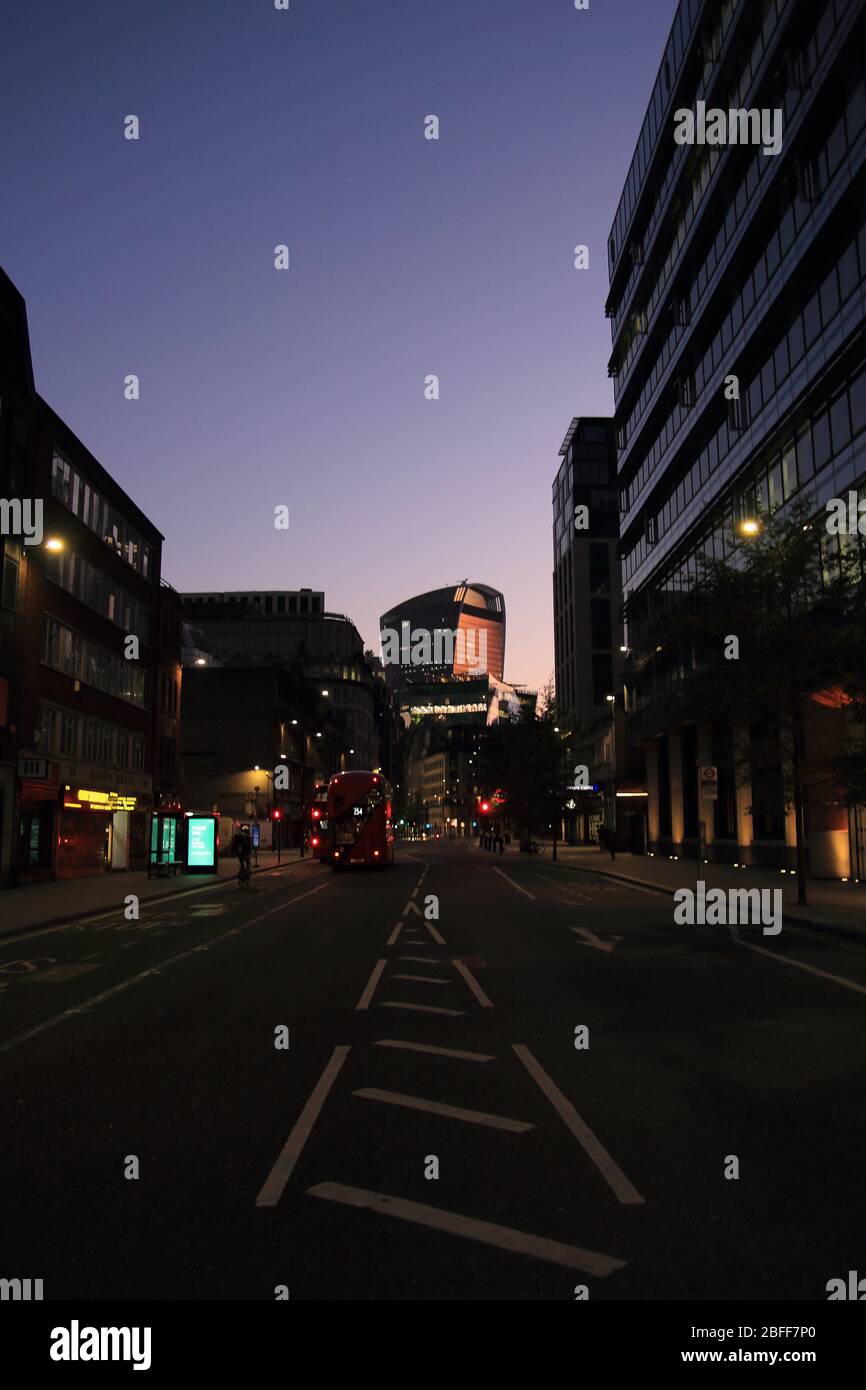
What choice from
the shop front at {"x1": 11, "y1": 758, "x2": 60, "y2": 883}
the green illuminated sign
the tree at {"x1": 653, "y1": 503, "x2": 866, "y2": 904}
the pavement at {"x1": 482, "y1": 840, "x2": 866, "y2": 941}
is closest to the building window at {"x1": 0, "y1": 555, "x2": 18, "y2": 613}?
the shop front at {"x1": 11, "y1": 758, "x2": 60, "y2": 883}

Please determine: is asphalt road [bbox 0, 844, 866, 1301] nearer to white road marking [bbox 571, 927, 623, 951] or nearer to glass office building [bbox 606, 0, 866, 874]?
white road marking [bbox 571, 927, 623, 951]

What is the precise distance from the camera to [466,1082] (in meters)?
7.84

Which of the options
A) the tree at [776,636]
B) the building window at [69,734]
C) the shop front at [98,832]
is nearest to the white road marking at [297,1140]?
the tree at [776,636]

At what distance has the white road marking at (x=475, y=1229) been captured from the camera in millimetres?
4496

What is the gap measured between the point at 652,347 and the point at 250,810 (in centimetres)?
4937

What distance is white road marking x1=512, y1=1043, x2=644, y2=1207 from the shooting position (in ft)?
17.8

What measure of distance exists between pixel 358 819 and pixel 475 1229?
41222 millimetres

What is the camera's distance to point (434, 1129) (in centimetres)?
660

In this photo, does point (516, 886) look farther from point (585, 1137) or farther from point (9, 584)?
point (585, 1137)

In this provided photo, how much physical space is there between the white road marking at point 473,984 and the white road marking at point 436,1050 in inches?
82.1

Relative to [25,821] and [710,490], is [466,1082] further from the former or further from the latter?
[710,490]

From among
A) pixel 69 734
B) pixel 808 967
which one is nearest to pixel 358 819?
pixel 69 734

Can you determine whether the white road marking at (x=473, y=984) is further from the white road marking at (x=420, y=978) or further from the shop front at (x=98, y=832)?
the shop front at (x=98, y=832)
